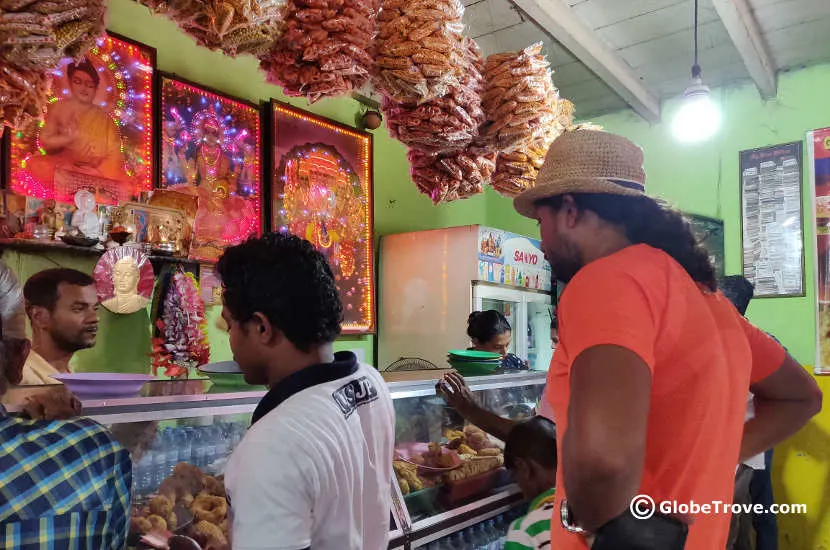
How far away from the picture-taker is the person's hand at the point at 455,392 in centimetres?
263

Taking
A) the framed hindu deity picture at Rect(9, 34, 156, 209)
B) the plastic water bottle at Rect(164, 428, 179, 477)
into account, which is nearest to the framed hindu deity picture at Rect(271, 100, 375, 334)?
the framed hindu deity picture at Rect(9, 34, 156, 209)

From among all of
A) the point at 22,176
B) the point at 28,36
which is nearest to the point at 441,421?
the point at 28,36

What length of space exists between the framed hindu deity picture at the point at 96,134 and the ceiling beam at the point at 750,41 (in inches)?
141

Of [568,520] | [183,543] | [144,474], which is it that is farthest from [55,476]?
[568,520]

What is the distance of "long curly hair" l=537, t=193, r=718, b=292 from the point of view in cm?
130

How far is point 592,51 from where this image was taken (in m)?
4.81

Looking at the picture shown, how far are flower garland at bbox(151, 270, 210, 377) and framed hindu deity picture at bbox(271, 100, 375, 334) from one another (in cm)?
91

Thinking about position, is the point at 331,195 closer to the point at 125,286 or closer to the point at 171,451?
the point at 125,286

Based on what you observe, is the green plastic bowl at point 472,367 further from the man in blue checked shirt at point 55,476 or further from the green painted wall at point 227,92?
the green painted wall at point 227,92

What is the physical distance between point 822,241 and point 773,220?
42cm

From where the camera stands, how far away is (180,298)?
4.00 m

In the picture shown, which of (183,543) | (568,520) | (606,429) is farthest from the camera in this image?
(183,543)

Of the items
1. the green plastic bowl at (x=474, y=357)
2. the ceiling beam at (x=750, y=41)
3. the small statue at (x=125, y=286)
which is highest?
the ceiling beam at (x=750, y=41)

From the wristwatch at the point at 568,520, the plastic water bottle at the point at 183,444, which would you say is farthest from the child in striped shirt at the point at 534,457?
the plastic water bottle at the point at 183,444
